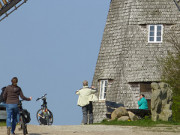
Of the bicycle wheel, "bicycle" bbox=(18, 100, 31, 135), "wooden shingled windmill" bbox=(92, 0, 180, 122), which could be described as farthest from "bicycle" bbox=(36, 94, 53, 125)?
"wooden shingled windmill" bbox=(92, 0, 180, 122)

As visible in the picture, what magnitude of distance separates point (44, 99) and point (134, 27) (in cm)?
1784

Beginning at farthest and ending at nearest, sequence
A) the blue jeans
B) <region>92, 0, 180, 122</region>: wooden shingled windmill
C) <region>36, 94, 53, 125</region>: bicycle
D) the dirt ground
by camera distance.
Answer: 1. <region>92, 0, 180, 122</region>: wooden shingled windmill
2. <region>36, 94, 53, 125</region>: bicycle
3. the dirt ground
4. the blue jeans

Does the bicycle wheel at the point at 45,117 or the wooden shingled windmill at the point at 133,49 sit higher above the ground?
the wooden shingled windmill at the point at 133,49

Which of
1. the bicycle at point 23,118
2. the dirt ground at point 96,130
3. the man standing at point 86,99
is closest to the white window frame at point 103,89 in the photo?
the man standing at point 86,99

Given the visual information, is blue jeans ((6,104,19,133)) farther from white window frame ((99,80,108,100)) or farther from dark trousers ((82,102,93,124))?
white window frame ((99,80,108,100))

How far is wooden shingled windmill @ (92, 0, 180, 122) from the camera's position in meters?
40.6

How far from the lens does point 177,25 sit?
4153 cm

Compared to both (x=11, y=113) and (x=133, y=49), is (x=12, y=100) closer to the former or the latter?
(x=11, y=113)

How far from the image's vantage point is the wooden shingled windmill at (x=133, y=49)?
40.6m

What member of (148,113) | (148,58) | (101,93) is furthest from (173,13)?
(148,113)

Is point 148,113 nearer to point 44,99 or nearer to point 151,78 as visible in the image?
point 44,99

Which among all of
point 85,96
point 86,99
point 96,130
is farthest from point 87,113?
point 96,130

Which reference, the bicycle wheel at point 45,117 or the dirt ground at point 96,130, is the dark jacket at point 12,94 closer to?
the dirt ground at point 96,130

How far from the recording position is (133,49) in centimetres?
4112
